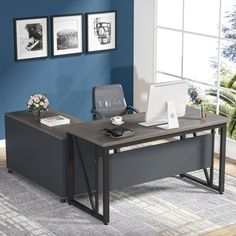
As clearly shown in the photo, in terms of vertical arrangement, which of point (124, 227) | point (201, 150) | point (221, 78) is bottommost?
point (124, 227)

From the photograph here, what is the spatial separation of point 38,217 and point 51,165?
24.1 inches

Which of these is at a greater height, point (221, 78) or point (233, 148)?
point (221, 78)

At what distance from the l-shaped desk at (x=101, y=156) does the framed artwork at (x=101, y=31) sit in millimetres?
2125

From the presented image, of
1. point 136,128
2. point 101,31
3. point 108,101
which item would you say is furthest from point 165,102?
point 101,31

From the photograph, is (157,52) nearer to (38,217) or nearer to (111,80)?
(111,80)

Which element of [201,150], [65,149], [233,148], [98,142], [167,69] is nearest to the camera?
[98,142]

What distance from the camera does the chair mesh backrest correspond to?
27.7 ft

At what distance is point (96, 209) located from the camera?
6867 mm

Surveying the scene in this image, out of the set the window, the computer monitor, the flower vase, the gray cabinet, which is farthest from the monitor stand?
the window

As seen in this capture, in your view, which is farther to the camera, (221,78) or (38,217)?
(221,78)

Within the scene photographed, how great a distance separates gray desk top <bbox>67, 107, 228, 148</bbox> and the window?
1.31 metres

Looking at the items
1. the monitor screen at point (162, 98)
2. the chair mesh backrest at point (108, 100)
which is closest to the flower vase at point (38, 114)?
the chair mesh backrest at point (108, 100)

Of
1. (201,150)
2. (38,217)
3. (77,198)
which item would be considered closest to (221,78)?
(201,150)

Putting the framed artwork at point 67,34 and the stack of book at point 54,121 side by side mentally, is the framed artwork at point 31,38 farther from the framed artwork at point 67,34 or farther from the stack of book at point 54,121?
the stack of book at point 54,121
